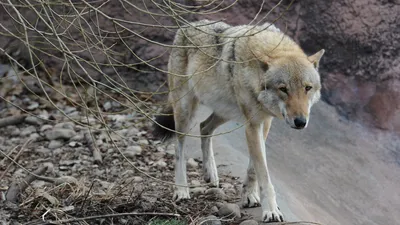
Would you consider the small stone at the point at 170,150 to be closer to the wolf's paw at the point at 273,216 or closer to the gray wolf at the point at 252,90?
the gray wolf at the point at 252,90

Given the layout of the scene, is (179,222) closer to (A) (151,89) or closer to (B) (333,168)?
(B) (333,168)

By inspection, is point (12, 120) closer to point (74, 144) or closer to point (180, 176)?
point (74, 144)

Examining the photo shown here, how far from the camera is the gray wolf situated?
4969 mm

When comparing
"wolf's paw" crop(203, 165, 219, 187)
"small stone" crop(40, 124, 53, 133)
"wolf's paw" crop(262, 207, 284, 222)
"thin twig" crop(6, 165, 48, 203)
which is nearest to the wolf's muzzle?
"wolf's paw" crop(262, 207, 284, 222)

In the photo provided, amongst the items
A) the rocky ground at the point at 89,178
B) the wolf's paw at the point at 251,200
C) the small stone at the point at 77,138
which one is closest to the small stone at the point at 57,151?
the rocky ground at the point at 89,178

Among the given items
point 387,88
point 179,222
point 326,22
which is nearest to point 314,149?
point 387,88

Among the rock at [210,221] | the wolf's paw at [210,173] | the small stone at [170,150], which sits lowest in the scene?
the small stone at [170,150]

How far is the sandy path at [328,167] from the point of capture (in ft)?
20.5

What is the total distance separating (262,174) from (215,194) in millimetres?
Answer: 766

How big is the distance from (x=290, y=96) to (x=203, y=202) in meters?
1.27

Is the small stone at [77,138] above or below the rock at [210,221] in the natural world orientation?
below

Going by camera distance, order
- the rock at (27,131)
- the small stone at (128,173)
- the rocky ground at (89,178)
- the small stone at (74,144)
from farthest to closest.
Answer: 1. the rock at (27,131)
2. the small stone at (74,144)
3. the small stone at (128,173)
4. the rocky ground at (89,178)

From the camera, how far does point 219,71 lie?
226 inches

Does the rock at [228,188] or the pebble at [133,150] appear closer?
the rock at [228,188]
